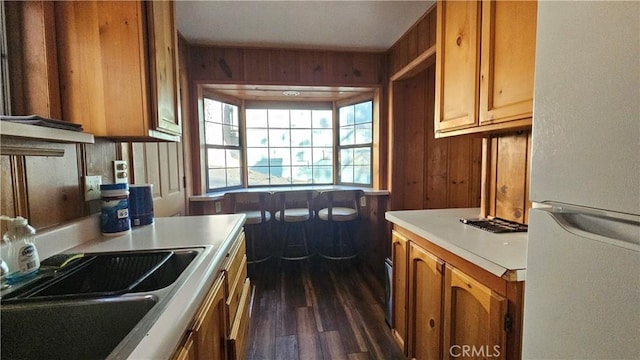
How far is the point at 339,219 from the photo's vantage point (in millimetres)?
3090

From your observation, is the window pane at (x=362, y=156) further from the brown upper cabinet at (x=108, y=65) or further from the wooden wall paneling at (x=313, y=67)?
the brown upper cabinet at (x=108, y=65)

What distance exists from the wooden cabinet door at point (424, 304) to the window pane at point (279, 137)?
2541 mm

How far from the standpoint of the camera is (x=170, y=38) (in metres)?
1.53

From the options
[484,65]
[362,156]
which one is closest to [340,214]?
[362,156]

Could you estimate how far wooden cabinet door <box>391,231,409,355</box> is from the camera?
5.45ft

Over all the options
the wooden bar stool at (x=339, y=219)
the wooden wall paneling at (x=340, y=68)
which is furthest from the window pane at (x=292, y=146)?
the wooden wall paneling at (x=340, y=68)

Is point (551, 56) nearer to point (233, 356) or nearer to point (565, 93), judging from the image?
point (565, 93)

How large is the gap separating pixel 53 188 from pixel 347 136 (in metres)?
2.99

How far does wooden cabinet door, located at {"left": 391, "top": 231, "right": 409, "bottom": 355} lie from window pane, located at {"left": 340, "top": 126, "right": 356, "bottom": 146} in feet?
6.59

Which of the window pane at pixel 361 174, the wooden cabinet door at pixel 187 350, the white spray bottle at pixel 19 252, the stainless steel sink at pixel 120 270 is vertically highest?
the window pane at pixel 361 174

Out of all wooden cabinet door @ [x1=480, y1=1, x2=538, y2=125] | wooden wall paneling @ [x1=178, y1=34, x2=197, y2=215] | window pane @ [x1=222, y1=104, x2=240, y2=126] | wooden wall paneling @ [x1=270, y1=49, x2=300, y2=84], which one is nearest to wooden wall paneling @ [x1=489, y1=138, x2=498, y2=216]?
wooden cabinet door @ [x1=480, y1=1, x2=538, y2=125]

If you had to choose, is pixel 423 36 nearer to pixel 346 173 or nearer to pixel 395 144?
pixel 395 144

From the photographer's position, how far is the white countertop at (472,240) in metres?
0.94

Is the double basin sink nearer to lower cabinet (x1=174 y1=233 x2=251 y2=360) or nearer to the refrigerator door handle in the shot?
lower cabinet (x1=174 y1=233 x2=251 y2=360)
